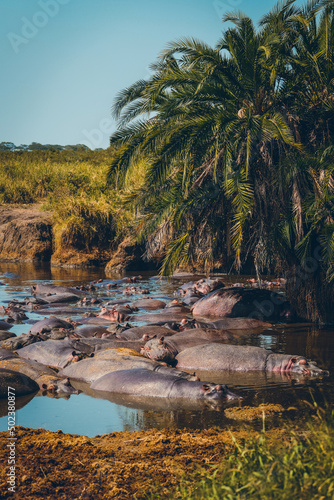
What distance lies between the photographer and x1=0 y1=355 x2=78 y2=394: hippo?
26.8 feet

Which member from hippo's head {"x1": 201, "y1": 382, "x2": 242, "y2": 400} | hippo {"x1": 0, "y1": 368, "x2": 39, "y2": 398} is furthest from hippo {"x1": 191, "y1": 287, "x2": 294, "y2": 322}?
hippo {"x1": 0, "y1": 368, "x2": 39, "y2": 398}

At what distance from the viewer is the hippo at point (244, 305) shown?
45.1 ft

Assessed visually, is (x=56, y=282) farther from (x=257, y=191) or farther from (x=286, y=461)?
(x=286, y=461)

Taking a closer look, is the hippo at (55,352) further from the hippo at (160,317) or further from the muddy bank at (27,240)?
the muddy bank at (27,240)

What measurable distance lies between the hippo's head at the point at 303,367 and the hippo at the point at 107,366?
5.74 ft

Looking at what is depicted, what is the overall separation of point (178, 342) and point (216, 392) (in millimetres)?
2953

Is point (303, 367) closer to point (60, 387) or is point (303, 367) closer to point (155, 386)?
point (155, 386)

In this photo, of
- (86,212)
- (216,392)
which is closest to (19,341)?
(216,392)

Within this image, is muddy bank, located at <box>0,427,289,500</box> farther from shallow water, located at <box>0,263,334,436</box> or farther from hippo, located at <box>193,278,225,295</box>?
hippo, located at <box>193,278,225,295</box>

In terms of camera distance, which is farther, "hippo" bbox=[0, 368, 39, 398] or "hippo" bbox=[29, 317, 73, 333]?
"hippo" bbox=[29, 317, 73, 333]

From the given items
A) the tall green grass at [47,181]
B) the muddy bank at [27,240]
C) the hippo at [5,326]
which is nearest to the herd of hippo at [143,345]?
the hippo at [5,326]

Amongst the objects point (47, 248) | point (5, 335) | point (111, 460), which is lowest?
point (111, 460)

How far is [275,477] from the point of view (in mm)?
3902

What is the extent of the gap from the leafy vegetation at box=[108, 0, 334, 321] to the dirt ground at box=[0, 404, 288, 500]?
5853 mm
